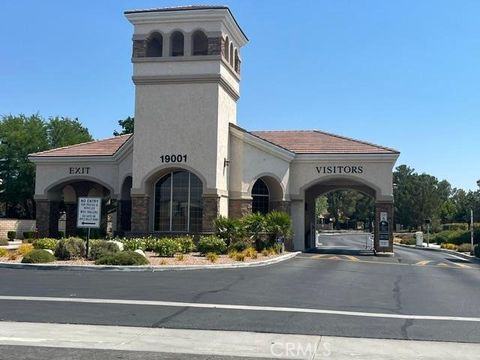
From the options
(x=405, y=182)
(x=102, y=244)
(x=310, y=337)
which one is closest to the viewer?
(x=310, y=337)

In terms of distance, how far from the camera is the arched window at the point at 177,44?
30069mm

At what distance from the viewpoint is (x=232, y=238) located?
87.5 ft

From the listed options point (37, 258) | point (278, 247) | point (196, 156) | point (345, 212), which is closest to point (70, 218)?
point (196, 156)

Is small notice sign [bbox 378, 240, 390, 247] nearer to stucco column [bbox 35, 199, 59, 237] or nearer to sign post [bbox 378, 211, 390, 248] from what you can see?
sign post [bbox 378, 211, 390, 248]

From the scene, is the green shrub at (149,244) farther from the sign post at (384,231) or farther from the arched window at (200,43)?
the sign post at (384,231)

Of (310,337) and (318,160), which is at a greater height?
(318,160)

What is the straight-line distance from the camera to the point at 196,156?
28.8 metres

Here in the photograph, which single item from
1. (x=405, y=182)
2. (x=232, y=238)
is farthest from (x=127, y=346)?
(x=405, y=182)

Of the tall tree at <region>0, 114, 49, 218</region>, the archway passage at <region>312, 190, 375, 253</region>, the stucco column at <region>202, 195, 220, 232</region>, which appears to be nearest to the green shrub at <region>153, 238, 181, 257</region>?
the stucco column at <region>202, 195, 220, 232</region>

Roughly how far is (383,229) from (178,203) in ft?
36.5

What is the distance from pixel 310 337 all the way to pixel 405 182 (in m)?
79.3

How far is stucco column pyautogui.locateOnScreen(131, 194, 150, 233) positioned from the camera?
29.4 m

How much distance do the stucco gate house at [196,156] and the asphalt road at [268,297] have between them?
29.7 feet

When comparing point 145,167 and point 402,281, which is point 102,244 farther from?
point 402,281
